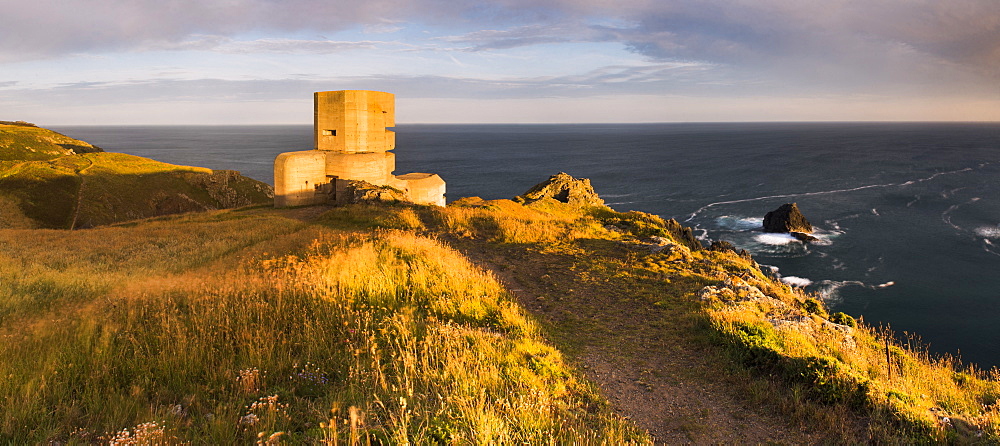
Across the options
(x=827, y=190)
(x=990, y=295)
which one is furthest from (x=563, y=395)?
(x=827, y=190)

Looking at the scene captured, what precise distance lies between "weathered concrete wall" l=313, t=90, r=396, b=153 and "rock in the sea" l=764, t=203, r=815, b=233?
117 feet

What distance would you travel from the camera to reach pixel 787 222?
44000 mm

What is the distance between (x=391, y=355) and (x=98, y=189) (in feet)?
188

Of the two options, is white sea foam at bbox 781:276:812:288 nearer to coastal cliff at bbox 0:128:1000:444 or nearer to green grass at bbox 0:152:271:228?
coastal cliff at bbox 0:128:1000:444

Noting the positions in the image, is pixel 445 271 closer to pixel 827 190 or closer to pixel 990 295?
pixel 990 295

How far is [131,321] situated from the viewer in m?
6.20

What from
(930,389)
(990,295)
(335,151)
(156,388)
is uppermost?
(335,151)

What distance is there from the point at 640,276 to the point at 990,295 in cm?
3219

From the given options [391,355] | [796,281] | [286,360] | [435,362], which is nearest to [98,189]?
[286,360]

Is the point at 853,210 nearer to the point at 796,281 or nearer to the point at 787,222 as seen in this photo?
the point at 787,222

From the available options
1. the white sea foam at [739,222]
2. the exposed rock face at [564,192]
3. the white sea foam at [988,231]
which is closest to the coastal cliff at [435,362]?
the exposed rock face at [564,192]

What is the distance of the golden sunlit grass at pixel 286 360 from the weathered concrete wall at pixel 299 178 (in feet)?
57.4

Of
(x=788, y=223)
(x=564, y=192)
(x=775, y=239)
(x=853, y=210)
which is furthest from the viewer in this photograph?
(x=853, y=210)

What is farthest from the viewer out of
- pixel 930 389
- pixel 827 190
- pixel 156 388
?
pixel 827 190
